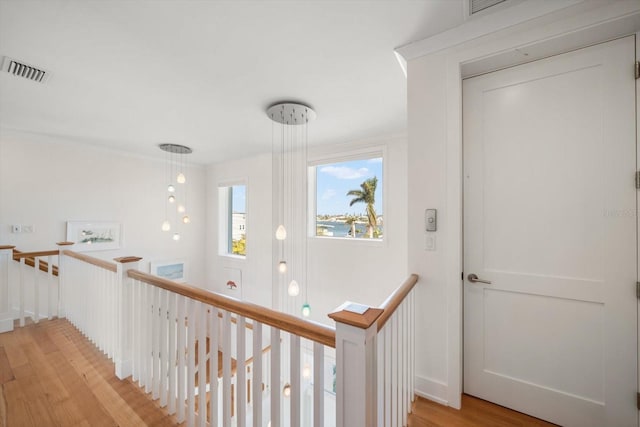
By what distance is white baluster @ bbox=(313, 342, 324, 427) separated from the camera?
1.04m

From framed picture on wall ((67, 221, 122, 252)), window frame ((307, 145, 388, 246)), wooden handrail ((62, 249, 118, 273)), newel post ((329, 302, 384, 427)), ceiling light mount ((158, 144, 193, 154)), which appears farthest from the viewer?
ceiling light mount ((158, 144, 193, 154))

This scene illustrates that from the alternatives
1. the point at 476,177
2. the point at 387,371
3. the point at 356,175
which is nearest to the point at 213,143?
the point at 356,175

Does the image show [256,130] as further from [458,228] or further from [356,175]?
[458,228]

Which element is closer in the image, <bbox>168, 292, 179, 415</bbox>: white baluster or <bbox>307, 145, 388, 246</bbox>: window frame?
<bbox>168, 292, 179, 415</bbox>: white baluster

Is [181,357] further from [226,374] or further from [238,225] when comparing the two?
[238,225]

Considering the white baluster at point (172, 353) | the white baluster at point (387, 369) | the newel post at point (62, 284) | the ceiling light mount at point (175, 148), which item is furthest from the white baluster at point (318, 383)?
the ceiling light mount at point (175, 148)

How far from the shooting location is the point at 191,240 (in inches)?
223

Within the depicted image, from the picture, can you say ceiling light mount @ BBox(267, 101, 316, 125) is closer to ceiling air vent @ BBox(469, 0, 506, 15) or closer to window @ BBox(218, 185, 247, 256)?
ceiling air vent @ BBox(469, 0, 506, 15)

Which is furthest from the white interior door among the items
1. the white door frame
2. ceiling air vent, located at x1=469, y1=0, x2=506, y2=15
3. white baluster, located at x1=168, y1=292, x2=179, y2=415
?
white baluster, located at x1=168, y1=292, x2=179, y2=415

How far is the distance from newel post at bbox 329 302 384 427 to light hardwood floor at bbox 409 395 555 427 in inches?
34.5

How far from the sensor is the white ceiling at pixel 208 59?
1.50 metres

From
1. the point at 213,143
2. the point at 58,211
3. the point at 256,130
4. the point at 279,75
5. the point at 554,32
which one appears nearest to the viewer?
the point at 554,32

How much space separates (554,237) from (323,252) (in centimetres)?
304

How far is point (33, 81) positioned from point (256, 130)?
6.94ft
